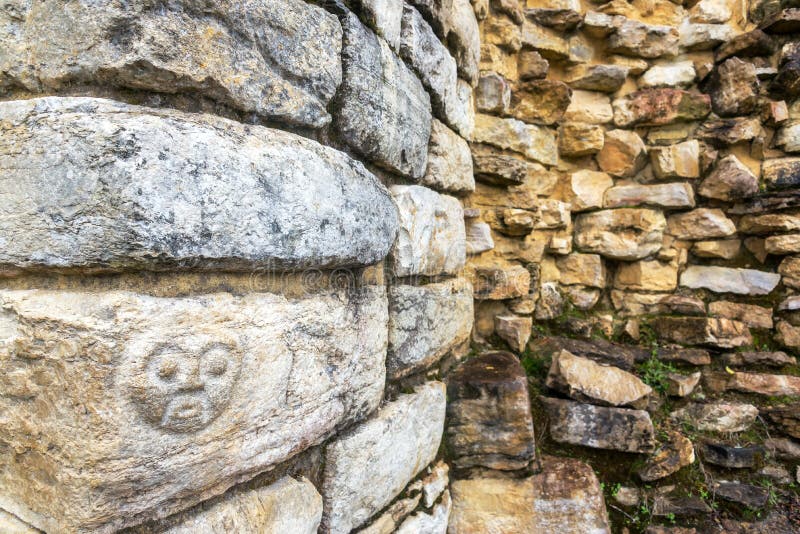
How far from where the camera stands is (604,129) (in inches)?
103

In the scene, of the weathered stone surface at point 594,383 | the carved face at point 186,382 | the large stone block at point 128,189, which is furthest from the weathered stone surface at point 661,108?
the carved face at point 186,382

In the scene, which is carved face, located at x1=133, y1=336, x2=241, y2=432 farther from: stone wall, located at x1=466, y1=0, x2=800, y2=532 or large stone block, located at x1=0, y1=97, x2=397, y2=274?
stone wall, located at x1=466, y1=0, x2=800, y2=532

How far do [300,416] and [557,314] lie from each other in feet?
5.80

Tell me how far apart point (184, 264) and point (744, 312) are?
107 inches

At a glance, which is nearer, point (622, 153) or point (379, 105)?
point (379, 105)

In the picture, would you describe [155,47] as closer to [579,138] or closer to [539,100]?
[539,100]

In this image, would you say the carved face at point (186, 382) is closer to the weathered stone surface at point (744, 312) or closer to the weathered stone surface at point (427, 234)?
the weathered stone surface at point (427, 234)

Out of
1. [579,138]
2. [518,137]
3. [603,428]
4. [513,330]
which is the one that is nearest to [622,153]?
[579,138]

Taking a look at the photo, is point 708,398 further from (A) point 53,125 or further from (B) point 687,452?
(A) point 53,125

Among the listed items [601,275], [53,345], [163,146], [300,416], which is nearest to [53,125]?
[163,146]

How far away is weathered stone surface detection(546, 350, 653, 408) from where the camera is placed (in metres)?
1.94

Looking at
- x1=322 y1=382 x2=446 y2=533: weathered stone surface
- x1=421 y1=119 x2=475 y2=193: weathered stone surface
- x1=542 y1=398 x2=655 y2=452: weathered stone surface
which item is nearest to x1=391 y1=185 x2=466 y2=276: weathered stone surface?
x1=421 y1=119 x2=475 y2=193: weathered stone surface

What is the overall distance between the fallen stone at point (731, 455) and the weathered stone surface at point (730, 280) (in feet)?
2.77

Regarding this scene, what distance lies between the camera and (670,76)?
2635 millimetres
